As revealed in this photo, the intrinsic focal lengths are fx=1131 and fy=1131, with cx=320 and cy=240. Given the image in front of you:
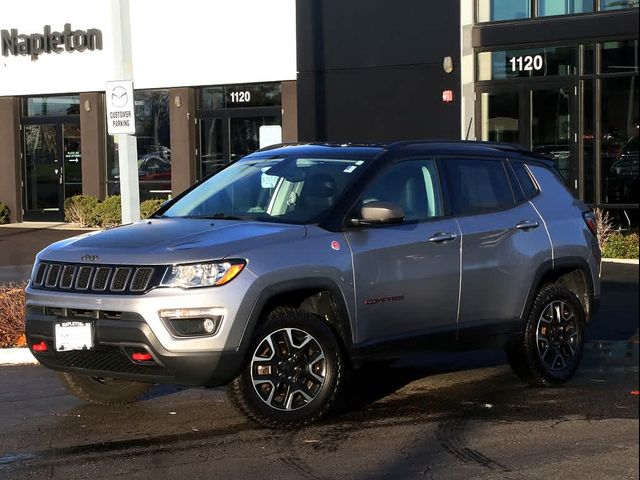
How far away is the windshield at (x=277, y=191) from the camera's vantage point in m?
7.55

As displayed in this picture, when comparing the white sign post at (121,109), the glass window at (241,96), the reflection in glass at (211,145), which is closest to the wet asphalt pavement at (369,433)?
the white sign post at (121,109)

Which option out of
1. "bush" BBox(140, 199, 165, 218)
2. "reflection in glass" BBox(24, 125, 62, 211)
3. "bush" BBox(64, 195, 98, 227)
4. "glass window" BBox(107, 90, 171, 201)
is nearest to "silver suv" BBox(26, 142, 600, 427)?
"bush" BBox(140, 199, 165, 218)

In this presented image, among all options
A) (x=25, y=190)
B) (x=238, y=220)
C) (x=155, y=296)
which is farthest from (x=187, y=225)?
(x=25, y=190)

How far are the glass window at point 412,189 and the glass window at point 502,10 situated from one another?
45.9 ft

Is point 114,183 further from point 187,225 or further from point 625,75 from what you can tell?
point 187,225

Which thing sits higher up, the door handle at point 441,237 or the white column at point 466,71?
the white column at point 466,71

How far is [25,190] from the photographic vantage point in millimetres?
28188

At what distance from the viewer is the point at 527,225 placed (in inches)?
327

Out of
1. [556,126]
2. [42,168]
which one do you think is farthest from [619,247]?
[42,168]

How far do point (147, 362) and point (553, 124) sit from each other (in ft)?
50.7

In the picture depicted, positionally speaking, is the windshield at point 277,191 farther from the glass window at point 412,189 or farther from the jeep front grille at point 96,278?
the jeep front grille at point 96,278

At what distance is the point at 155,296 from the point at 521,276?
2880 mm

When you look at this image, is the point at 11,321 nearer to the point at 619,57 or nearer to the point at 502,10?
the point at 619,57

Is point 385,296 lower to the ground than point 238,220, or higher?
lower
